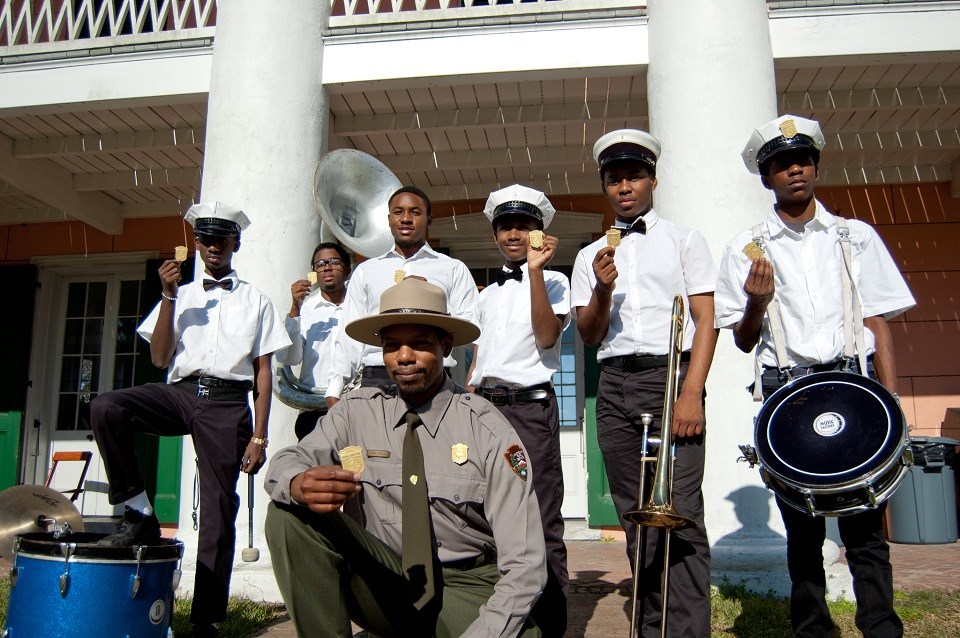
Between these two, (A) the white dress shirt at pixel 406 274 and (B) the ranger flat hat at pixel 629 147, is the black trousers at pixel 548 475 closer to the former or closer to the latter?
(A) the white dress shirt at pixel 406 274

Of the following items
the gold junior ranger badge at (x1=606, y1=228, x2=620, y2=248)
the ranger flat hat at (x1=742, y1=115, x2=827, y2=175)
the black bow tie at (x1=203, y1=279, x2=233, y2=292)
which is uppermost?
the ranger flat hat at (x1=742, y1=115, x2=827, y2=175)

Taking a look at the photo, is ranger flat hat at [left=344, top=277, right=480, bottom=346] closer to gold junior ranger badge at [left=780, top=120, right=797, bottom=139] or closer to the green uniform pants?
the green uniform pants

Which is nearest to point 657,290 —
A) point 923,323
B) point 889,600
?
point 889,600

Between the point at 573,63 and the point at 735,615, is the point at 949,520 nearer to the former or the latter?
the point at 735,615

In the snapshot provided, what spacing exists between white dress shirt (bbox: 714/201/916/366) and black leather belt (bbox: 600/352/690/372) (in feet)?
0.85

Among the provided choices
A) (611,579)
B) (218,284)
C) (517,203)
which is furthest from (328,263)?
(611,579)

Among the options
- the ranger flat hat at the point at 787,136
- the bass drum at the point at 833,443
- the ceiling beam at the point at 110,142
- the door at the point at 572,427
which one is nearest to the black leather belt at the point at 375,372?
the bass drum at the point at 833,443

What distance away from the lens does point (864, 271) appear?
3102 millimetres

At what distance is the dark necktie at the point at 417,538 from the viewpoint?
2.39 metres

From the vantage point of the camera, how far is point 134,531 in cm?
348

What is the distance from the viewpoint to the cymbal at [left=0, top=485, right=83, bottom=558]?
13.5ft

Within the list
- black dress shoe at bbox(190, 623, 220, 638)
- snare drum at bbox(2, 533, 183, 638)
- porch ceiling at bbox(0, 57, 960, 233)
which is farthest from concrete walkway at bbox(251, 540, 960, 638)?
porch ceiling at bbox(0, 57, 960, 233)

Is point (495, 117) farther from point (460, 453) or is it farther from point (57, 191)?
point (460, 453)

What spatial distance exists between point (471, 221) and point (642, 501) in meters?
5.93
